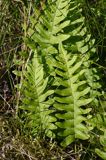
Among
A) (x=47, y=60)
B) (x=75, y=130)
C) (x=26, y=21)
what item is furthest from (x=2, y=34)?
(x=75, y=130)

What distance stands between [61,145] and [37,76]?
32 cm

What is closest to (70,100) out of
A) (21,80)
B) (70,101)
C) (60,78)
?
(70,101)

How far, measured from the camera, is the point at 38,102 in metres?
1.93

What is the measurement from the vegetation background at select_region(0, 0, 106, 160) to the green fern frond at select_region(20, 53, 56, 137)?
0.06 m

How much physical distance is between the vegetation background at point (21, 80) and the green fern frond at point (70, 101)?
0.18ft

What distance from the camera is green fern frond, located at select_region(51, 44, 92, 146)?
1.89 metres

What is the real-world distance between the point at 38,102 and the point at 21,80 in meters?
0.14

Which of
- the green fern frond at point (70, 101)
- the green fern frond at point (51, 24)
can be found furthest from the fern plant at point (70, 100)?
the green fern frond at point (51, 24)

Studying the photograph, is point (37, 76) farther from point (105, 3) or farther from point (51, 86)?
point (105, 3)

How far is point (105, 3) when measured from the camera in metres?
2.24

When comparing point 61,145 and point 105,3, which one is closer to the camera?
point 61,145

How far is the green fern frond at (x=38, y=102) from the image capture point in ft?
6.30

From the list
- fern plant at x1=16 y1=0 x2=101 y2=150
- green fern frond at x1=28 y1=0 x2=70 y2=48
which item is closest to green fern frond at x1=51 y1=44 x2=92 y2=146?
fern plant at x1=16 y1=0 x2=101 y2=150

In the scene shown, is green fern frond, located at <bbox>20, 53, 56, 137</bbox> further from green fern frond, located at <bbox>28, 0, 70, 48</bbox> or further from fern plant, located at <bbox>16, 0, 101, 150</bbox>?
green fern frond, located at <bbox>28, 0, 70, 48</bbox>
